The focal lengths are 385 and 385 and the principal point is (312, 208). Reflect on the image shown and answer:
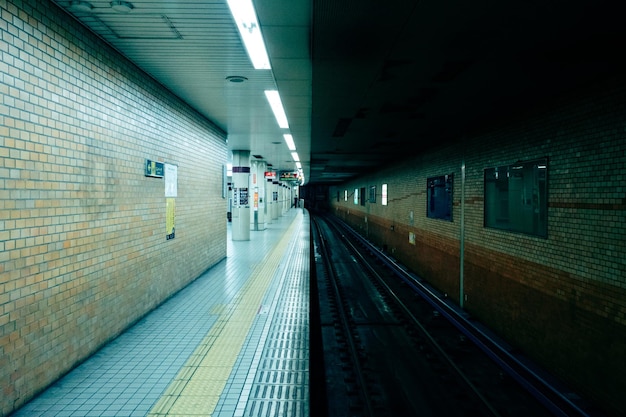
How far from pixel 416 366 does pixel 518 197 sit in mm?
3011

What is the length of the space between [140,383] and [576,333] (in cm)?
490

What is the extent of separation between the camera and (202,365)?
14.1ft

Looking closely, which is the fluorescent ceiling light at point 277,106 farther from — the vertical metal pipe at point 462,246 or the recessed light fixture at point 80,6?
the vertical metal pipe at point 462,246

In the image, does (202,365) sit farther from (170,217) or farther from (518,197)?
(518,197)

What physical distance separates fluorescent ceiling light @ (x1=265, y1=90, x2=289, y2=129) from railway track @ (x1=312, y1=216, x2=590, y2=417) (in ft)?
13.8

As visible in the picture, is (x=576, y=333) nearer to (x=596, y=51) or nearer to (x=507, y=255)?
(x=507, y=255)

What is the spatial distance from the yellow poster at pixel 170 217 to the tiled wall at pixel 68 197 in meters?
0.23

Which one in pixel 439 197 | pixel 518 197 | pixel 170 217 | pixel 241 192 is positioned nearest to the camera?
pixel 518 197

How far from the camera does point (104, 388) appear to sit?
3789 millimetres

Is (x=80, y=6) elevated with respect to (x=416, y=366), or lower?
Answer: elevated

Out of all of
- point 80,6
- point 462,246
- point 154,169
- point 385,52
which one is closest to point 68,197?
point 80,6

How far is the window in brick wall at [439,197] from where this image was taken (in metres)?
9.11

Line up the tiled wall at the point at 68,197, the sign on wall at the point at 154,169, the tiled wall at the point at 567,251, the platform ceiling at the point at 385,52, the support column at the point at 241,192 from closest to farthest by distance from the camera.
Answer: the platform ceiling at the point at 385,52, the tiled wall at the point at 68,197, the tiled wall at the point at 567,251, the sign on wall at the point at 154,169, the support column at the point at 241,192

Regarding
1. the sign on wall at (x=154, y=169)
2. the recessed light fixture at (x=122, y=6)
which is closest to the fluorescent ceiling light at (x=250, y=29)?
the recessed light fixture at (x=122, y=6)
